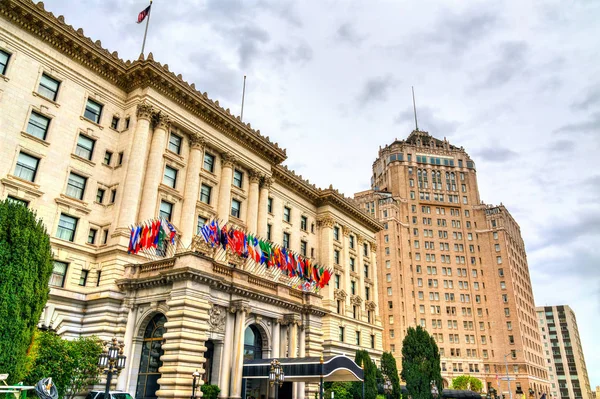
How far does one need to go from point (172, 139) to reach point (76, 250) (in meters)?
13.0

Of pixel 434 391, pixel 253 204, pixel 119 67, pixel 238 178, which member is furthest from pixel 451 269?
pixel 119 67

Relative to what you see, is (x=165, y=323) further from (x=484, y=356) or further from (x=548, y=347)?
(x=548, y=347)

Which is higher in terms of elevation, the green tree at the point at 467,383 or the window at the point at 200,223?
the window at the point at 200,223

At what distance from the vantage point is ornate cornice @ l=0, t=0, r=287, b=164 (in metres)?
34.7

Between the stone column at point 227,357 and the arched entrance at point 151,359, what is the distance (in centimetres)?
411

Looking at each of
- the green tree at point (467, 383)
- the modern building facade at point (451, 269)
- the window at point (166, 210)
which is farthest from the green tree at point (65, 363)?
the green tree at point (467, 383)

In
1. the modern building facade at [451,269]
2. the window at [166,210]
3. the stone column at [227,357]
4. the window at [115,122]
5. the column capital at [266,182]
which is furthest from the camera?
the modern building facade at [451,269]

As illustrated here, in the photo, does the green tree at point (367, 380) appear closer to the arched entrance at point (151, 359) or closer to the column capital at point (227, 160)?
the arched entrance at point (151, 359)

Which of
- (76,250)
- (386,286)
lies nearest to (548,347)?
(386,286)

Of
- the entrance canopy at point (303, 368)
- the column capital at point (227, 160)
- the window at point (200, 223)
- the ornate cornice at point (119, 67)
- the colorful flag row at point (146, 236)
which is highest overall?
the ornate cornice at point (119, 67)

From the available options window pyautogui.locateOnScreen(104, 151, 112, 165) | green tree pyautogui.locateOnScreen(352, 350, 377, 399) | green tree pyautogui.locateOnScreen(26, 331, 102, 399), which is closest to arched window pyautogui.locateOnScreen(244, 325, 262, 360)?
green tree pyautogui.locateOnScreen(26, 331, 102, 399)

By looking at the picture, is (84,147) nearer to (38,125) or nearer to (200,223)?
(38,125)

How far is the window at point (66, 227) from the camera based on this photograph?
34.2m

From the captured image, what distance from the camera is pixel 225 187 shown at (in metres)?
45.6
